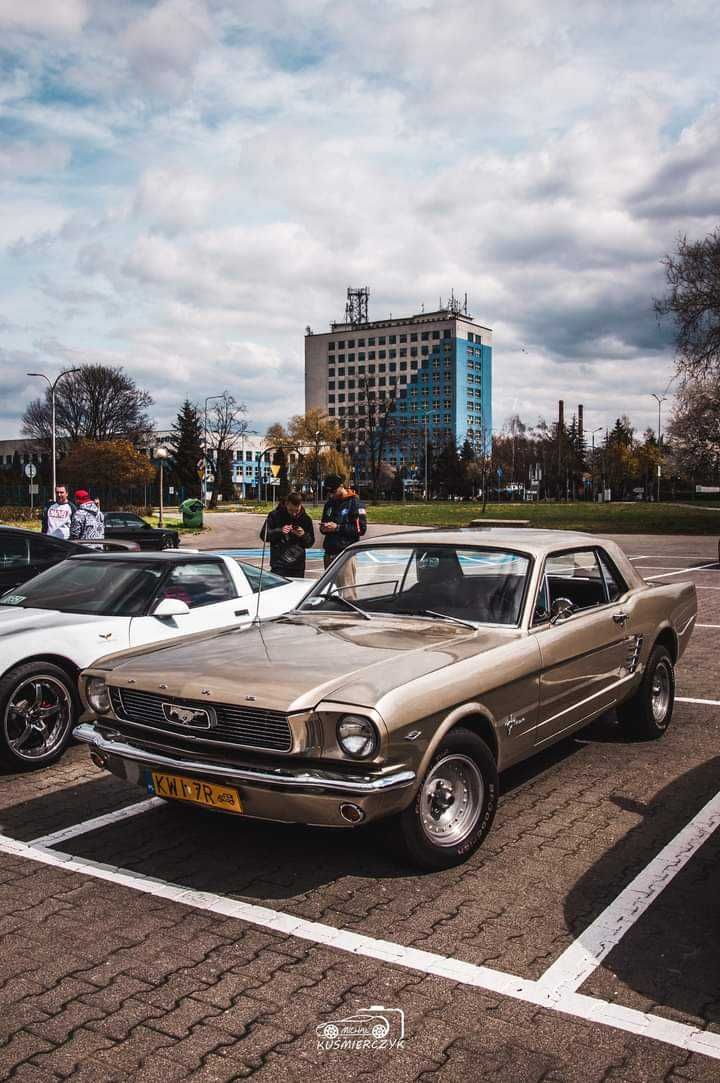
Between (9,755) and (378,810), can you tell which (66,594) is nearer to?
(9,755)

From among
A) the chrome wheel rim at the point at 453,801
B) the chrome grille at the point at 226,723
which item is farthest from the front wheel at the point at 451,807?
the chrome grille at the point at 226,723

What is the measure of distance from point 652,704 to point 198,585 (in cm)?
350

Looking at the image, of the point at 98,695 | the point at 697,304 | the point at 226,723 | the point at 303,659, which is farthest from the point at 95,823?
the point at 697,304

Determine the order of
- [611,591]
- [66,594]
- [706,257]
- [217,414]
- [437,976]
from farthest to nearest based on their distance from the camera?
[217,414] → [706,257] → [66,594] → [611,591] → [437,976]

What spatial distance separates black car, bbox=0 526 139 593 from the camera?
849 cm

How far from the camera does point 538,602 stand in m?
5.10

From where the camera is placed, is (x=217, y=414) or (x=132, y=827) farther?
(x=217, y=414)

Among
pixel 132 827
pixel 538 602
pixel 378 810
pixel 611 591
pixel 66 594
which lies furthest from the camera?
pixel 66 594

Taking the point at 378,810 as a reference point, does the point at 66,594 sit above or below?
above

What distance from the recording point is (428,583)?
17.4 feet

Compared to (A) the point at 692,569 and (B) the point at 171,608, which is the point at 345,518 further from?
(A) the point at 692,569

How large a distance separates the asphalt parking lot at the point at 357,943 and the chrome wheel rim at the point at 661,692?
1118 mm

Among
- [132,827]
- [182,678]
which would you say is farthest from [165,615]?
[182,678]

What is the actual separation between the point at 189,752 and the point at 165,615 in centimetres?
236
